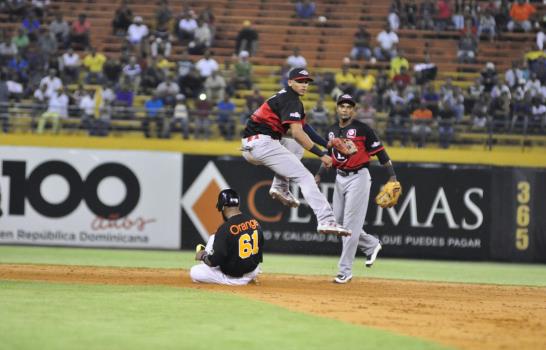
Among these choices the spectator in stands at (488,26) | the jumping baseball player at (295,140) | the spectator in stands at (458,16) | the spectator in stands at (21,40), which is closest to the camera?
the jumping baseball player at (295,140)

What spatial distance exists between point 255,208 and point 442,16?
33.0ft

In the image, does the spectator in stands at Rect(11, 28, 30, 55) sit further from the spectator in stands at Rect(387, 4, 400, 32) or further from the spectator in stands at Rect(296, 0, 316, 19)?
the spectator in stands at Rect(387, 4, 400, 32)

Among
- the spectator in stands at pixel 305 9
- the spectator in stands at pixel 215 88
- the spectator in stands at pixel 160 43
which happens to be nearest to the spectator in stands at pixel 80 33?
the spectator in stands at pixel 160 43

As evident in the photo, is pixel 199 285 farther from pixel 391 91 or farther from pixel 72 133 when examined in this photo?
pixel 391 91

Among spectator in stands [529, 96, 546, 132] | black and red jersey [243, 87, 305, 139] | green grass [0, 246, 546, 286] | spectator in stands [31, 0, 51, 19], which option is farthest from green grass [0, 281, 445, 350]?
spectator in stands [31, 0, 51, 19]

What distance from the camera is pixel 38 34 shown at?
2781 cm

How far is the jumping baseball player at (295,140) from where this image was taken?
12.8 m

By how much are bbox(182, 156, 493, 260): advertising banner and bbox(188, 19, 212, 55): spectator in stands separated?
6.38m

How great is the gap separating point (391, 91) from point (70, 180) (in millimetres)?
8265

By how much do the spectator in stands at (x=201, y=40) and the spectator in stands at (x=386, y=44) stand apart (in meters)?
4.53

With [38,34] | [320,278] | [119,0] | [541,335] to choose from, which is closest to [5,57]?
[38,34]

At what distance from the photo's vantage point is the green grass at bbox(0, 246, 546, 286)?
1753cm

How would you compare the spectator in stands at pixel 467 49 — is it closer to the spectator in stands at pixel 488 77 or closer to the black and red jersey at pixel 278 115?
the spectator in stands at pixel 488 77

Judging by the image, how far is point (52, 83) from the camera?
83.1 ft
